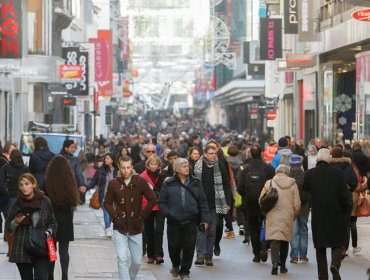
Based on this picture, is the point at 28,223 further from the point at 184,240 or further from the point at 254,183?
the point at 254,183

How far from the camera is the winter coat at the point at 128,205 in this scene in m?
14.1

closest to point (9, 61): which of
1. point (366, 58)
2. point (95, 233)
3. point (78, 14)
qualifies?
point (366, 58)

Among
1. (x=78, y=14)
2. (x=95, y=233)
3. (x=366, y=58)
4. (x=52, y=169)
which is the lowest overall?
(x=95, y=233)

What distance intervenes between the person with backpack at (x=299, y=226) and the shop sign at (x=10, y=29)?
1088 inches

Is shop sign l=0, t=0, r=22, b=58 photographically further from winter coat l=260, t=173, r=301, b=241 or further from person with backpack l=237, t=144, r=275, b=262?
winter coat l=260, t=173, r=301, b=241

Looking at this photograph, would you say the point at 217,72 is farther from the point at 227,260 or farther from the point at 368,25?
the point at 227,260

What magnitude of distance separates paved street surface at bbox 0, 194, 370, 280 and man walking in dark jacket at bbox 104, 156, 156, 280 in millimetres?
2074

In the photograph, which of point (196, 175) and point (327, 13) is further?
point (327, 13)

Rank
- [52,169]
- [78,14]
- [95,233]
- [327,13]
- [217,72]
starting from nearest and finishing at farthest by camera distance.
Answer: [52,169]
[95,233]
[327,13]
[78,14]
[217,72]

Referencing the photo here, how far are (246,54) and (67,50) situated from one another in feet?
30.1

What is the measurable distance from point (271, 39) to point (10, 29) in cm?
1018

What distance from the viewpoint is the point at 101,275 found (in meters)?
16.5

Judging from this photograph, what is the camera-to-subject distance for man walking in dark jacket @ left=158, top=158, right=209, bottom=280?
16.0 metres

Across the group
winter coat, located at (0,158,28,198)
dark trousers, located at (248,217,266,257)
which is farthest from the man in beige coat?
winter coat, located at (0,158,28,198)
